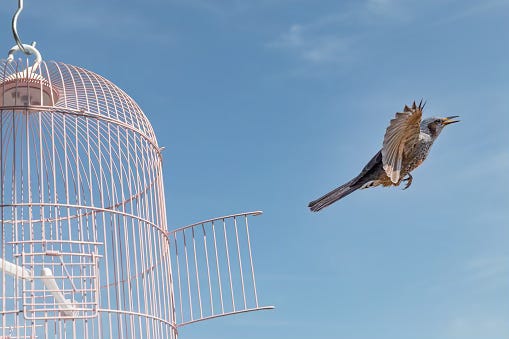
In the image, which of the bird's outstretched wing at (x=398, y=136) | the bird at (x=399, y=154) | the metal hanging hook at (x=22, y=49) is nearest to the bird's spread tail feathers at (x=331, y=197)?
the bird at (x=399, y=154)

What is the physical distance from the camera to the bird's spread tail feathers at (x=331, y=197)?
10.5 ft

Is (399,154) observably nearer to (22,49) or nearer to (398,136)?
(398,136)

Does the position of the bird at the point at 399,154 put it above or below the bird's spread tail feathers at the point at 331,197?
above

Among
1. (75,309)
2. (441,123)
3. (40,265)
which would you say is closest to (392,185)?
(441,123)

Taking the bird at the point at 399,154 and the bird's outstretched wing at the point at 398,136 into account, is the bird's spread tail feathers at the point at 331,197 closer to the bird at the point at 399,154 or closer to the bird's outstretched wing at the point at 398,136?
the bird at the point at 399,154

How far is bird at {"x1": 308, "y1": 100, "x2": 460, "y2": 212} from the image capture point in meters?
3.17

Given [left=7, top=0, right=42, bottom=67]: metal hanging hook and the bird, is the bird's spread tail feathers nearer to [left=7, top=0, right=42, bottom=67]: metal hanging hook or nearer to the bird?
the bird

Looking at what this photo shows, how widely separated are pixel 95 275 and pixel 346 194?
11.3ft

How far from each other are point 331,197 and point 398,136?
16.4 inches

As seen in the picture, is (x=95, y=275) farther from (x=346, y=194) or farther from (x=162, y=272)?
(x=346, y=194)

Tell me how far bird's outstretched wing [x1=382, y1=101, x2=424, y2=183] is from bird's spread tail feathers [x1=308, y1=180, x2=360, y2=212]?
205 mm

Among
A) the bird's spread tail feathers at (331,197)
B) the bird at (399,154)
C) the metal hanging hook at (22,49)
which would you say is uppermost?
the metal hanging hook at (22,49)

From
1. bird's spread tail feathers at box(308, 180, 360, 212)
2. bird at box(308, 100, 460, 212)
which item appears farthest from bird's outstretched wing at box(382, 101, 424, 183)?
bird's spread tail feathers at box(308, 180, 360, 212)

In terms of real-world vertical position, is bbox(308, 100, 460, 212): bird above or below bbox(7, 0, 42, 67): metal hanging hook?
below
